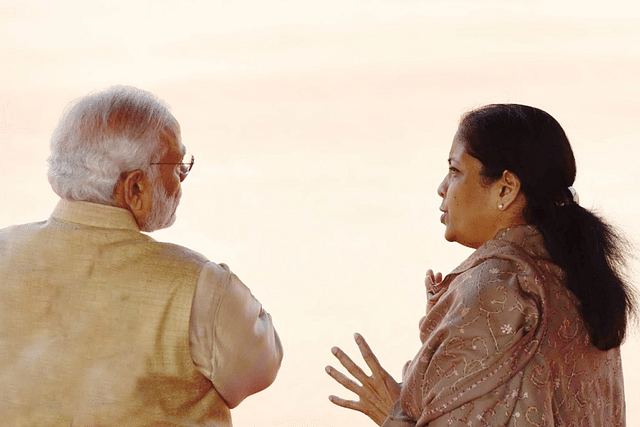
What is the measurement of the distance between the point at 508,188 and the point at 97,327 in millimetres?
1013

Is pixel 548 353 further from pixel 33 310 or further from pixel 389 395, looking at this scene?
pixel 33 310

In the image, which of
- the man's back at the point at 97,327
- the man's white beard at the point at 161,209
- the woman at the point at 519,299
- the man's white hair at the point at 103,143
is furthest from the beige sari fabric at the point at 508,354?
the man's white hair at the point at 103,143

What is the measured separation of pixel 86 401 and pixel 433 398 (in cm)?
80

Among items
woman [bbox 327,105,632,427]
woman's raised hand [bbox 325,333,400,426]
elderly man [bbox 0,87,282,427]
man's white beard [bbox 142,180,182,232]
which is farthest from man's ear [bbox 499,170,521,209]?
man's white beard [bbox 142,180,182,232]

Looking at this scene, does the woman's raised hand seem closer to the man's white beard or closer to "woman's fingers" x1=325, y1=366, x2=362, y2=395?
"woman's fingers" x1=325, y1=366, x2=362, y2=395

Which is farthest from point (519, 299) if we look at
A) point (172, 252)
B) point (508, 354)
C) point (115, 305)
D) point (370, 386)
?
point (115, 305)

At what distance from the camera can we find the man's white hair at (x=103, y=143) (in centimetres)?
217

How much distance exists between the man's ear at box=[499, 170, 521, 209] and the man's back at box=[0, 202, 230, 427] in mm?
730

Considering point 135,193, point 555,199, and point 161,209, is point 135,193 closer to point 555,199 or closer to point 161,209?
point 161,209

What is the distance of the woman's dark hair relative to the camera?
2129 millimetres

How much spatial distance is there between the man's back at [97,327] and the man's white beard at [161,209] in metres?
0.06

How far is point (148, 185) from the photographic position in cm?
222

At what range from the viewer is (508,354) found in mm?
2033

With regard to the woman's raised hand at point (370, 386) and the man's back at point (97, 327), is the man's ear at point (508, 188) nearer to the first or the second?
the woman's raised hand at point (370, 386)
